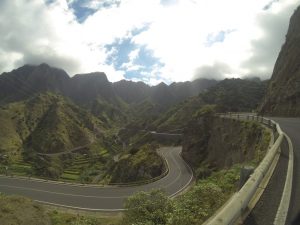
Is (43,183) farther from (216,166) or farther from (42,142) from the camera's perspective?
(42,142)

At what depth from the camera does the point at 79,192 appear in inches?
1426

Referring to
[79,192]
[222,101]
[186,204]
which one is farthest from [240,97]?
[186,204]

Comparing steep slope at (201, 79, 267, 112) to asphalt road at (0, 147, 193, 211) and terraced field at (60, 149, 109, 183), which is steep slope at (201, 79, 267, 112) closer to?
terraced field at (60, 149, 109, 183)

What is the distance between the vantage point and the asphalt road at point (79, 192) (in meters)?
32.0

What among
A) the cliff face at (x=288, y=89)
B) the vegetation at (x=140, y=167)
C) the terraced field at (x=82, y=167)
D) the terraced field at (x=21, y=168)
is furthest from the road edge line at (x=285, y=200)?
the terraced field at (x=21, y=168)

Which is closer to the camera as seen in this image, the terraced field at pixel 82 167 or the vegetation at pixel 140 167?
the vegetation at pixel 140 167

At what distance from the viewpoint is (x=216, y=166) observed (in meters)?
45.0

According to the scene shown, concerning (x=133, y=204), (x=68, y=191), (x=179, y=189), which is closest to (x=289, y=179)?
(x=133, y=204)

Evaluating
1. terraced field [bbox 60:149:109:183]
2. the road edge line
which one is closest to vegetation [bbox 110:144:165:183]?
terraced field [bbox 60:149:109:183]

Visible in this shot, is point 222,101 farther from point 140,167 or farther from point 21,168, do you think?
point 140,167

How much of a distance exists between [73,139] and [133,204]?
187107mm

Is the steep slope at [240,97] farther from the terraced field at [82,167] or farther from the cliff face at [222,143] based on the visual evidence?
the cliff face at [222,143]

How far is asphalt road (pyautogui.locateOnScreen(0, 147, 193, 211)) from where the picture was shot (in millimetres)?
32044

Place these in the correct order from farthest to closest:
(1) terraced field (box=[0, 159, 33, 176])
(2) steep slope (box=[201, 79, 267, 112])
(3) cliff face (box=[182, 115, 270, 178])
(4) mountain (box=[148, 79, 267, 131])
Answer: (4) mountain (box=[148, 79, 267, 131]) → (2) steep slope (box=[201, 79, 267, 112]) → (1) terraced field (box=[0, 159, 33, 176]) → (3) cliff face (box=[182, 115, 270, 178])
